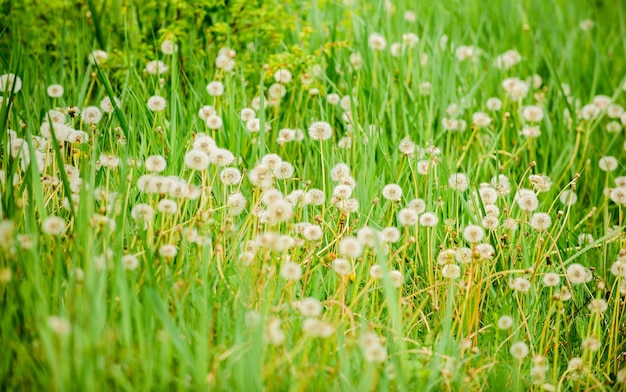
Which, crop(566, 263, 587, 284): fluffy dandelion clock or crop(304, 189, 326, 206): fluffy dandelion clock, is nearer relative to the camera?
crop(566, 263, 587, 284): fluffy dandelion clock

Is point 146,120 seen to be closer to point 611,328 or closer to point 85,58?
point 85,58

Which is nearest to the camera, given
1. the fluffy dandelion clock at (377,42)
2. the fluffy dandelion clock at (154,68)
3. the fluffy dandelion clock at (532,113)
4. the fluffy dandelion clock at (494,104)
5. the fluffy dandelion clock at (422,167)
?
the fluffy dandelion clock at (422,167)

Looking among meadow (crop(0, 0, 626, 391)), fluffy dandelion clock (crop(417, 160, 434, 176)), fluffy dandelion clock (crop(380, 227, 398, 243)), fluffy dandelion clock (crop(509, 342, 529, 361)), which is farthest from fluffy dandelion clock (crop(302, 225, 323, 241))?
fluffy dandelion clock (crop(417, 160, 434, 176))

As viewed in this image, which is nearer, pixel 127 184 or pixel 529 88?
pixel 127 184

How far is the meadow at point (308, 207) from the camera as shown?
69.7 inches

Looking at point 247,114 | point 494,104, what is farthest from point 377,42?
point 247,114

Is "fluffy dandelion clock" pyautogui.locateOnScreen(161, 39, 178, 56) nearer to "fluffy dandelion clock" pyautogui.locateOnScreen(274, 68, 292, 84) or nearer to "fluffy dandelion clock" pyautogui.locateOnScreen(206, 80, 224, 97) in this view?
"fluffy dandelion clock" pyautogui.locateOnScreen(206, 80, 224, 97)

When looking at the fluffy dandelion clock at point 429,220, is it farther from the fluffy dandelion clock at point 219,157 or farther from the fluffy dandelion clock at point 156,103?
the fluffy dandelion clock at point 156,103

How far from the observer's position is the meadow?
177 centimetres

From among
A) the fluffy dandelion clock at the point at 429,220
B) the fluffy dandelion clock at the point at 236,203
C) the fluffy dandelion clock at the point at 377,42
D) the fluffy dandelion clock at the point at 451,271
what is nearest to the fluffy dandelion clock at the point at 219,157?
the fluffy dandelion clock at the point at 236,203

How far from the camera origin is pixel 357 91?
11.3 feet

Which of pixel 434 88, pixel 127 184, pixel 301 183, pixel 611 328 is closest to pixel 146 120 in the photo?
pixel 127 184

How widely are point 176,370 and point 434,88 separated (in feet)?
7.98

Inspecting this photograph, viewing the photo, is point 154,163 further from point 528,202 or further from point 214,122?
point 528,202
